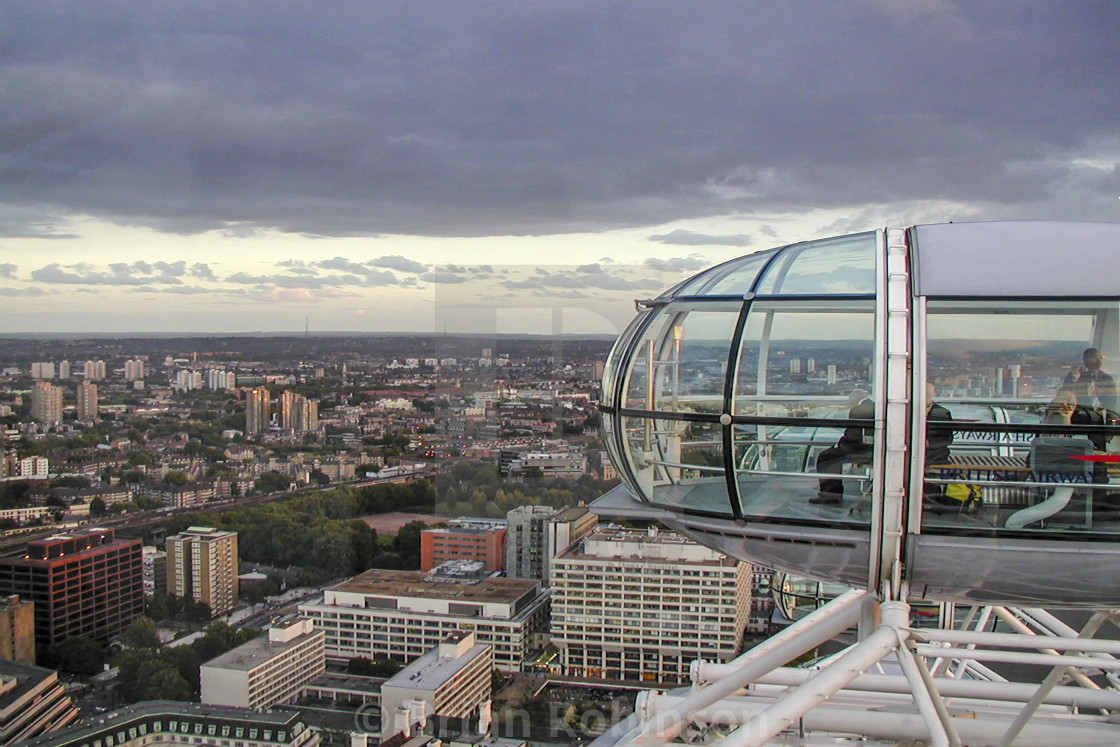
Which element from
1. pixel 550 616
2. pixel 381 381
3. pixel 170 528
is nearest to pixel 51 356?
pixel 170 528

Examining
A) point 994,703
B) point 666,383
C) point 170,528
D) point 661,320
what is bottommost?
point 170,528

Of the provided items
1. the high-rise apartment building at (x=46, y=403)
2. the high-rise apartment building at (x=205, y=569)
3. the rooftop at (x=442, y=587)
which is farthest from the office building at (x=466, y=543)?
the high-rise apartment building at (x=46, y=403)

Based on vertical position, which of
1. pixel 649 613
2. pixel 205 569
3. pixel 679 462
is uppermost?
pixel 679 462

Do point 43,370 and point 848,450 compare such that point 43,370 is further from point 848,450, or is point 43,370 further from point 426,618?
point 848,450

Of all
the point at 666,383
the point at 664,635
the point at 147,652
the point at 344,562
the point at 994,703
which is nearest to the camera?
the point at 666,383

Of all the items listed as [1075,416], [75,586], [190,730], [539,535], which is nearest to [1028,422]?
[1075,416]

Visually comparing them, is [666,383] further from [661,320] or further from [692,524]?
[692,524]

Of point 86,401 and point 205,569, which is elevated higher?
point 86,401

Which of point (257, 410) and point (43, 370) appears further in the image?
point (257, 410)
